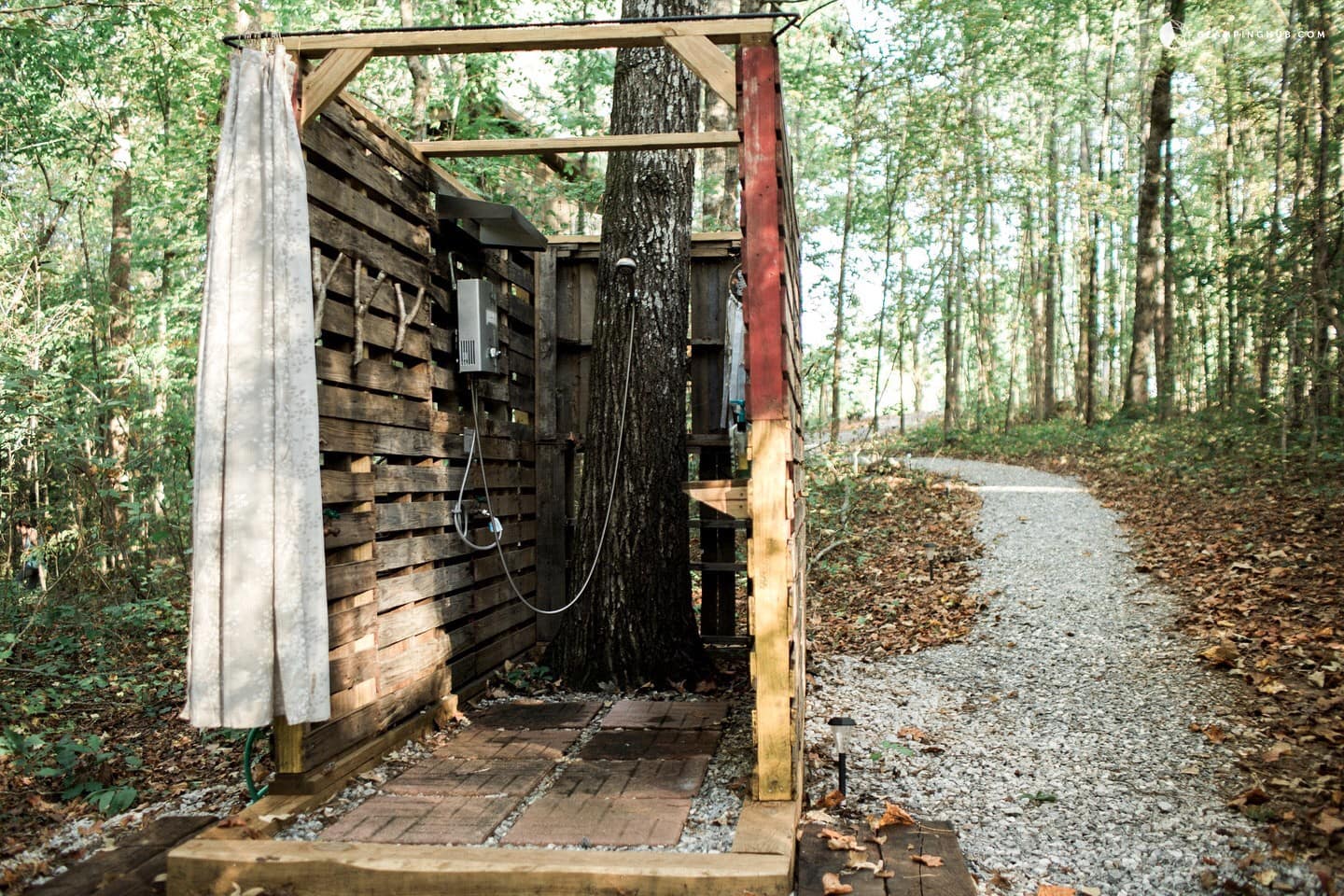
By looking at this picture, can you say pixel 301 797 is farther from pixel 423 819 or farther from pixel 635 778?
pixel 635 778

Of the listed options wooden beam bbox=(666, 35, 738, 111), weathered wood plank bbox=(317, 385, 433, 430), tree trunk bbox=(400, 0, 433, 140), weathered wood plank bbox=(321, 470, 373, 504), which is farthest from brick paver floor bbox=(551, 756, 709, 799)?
tree trunk bbox=(400, 0, 433, 140)

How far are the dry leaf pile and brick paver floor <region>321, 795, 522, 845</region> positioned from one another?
340cm

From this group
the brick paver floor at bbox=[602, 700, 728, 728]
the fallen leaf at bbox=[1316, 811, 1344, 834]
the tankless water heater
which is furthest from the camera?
the tankless water heater

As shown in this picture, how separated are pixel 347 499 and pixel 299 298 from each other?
0.92 m

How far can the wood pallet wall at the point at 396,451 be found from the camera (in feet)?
11.6

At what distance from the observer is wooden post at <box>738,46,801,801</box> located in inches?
123

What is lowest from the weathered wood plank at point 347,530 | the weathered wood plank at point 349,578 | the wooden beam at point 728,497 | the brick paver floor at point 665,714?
the brick paver floor at point 665,714

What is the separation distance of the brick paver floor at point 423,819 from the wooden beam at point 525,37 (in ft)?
9.47

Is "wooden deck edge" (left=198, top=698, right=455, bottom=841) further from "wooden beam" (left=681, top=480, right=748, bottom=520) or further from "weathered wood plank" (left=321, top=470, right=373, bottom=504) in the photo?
"wooden beam" (left=681, top=480, right=748, bottom=520)

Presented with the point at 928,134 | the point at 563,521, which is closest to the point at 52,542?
the point at 563,521

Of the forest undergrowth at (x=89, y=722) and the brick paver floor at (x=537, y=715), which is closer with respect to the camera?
the forest undergrowth at (x=89, y=722)

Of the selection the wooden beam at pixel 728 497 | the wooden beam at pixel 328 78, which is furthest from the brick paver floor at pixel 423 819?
the wooden beam at pixel 328 78

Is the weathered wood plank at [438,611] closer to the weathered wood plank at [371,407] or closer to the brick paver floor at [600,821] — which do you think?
the weathered wood plank at [371,407]

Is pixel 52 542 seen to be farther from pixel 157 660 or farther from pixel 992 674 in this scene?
pixel 992 674
